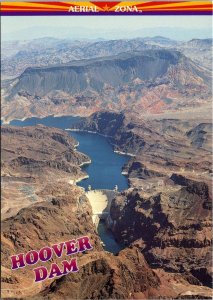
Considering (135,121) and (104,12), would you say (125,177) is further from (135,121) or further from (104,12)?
(104,12)

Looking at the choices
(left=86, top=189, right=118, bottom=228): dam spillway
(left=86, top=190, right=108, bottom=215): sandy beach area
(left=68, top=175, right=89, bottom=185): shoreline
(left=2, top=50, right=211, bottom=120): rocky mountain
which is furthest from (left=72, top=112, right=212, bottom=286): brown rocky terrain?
(left=2, top=50, right=211, bottom=120): rocky mountain

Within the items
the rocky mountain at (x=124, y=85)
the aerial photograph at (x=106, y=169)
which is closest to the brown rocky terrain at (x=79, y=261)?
the aerial photograph at (x=106, y=169)

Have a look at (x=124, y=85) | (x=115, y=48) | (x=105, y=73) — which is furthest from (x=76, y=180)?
(x=115, y=48)

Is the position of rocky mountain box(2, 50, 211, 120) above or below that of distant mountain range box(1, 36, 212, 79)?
below

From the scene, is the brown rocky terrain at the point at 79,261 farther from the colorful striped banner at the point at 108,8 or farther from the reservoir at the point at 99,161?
the colorful striped banner at the point at 108,8

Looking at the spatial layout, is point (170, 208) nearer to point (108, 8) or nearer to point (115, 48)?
point (108, 8)

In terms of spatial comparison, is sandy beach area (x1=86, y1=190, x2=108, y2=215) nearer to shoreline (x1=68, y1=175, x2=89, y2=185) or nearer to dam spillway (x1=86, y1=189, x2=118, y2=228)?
dam spillway (x1=86, y1=189, x2=118, y2=228)
